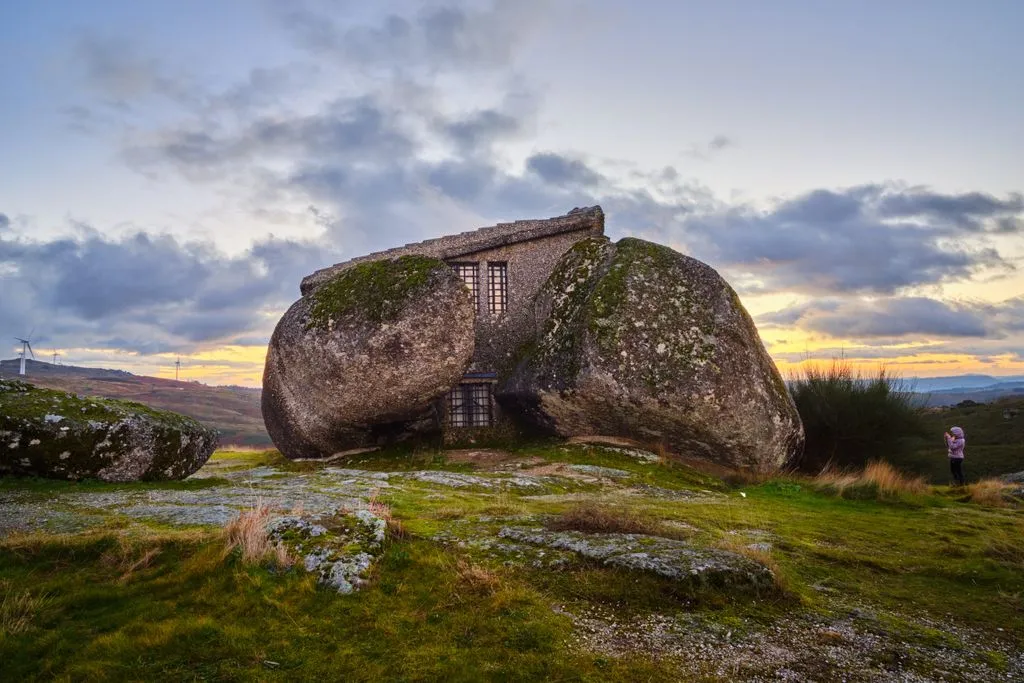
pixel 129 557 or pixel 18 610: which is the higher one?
pixel 129 557

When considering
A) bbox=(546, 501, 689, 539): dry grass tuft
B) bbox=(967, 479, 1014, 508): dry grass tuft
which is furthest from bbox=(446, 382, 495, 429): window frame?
bbox=(967, 479, 1014, 508): dry grass tuft

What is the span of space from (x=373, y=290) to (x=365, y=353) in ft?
7.03

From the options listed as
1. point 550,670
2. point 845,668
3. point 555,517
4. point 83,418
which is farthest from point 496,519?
point 83,418

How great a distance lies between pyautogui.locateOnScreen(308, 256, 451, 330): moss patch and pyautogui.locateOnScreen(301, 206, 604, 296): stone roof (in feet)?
11.9

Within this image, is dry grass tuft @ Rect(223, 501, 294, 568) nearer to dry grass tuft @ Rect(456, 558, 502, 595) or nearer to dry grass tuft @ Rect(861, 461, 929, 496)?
dry grass tuft @ Rect(456, 558, 502, 595)

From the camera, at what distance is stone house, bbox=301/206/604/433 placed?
23.7 metres

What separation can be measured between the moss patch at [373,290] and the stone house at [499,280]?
3603 millimetres

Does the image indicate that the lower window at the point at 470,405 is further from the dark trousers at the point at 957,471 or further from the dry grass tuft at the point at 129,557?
the dry grass tuft at the point at 129,557

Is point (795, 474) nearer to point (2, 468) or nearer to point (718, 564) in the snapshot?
point (718, 564)

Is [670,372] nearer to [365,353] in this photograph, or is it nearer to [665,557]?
[365,353]

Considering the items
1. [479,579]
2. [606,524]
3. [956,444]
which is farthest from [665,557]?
[956,444]

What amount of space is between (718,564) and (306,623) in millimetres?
4455

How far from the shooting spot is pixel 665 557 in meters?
7.27

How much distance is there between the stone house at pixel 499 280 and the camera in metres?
23.7
